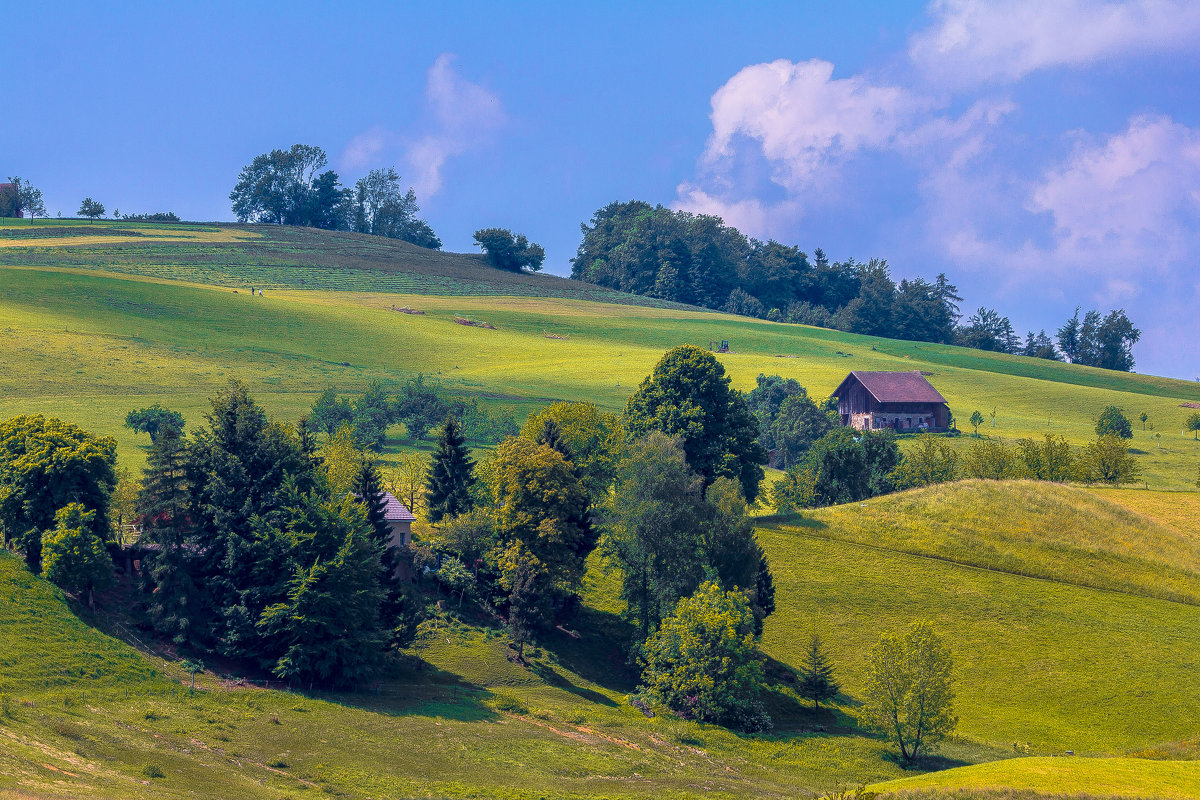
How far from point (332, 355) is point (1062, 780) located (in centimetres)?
11770

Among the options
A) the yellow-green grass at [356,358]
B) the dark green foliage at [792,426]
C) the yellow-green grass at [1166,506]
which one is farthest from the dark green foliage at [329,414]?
the yellow-green grass at [1166,506]

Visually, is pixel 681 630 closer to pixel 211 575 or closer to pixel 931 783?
pixel 931 783

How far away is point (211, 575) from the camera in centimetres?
6219

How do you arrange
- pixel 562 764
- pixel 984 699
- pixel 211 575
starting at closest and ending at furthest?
pixel 562 764 < pixel 211 575 < pixel 984 699

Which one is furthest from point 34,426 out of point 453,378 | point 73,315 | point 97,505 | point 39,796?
point 73,315

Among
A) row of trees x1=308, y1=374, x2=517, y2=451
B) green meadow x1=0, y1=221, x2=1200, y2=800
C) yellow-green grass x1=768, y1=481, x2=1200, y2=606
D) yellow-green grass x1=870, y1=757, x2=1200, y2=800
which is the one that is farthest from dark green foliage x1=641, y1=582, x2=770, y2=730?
row of trees x1=308, y1=374, x2=517, y2=451

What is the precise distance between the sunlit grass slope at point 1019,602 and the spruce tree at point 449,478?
2357 cm

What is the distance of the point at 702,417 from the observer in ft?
308

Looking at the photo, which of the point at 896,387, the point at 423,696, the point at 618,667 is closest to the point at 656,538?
the point at 618,667

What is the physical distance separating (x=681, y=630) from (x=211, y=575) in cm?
2670

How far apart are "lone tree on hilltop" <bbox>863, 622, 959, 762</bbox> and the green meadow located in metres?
1.46

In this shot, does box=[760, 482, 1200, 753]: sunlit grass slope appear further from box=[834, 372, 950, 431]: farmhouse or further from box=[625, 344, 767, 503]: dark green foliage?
box=[834, 372, 950, 431]: farmhouse

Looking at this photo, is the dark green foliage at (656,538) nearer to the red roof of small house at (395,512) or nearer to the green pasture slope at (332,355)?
the red roof of small house at (395,512)

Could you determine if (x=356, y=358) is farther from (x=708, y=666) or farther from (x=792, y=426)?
(x=708, y=666)
